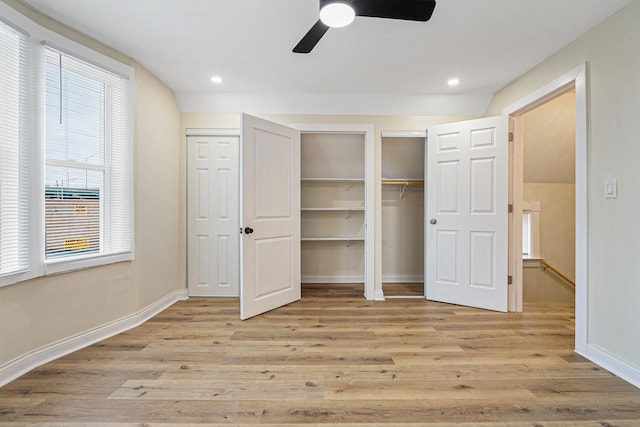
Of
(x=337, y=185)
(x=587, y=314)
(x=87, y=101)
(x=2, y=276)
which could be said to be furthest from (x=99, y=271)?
(x=587, y=314)

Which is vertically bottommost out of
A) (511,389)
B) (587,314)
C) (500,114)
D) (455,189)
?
(511,389)

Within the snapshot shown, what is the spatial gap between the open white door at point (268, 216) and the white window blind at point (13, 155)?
1.54 meters

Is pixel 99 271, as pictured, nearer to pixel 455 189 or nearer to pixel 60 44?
pixel 60 44

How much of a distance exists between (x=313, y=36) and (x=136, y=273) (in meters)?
2.61

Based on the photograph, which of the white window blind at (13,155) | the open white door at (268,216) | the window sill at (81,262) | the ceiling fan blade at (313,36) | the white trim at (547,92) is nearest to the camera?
the ceiling fan blade at (313,36)

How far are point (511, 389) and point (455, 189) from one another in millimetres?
2082

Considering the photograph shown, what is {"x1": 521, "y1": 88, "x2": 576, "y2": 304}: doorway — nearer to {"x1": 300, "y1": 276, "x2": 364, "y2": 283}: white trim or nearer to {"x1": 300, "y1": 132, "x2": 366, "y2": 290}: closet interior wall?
{"x1": 300, "y1": 132, "x2": 366, "y2": 290}: closet interior wall

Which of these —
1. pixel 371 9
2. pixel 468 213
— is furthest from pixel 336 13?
pixel 468 213

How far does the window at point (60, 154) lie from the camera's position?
6.27 feet

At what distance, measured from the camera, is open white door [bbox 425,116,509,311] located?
3090mm

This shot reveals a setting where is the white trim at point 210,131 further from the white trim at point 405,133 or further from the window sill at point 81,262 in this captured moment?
the white trim at point 405,133

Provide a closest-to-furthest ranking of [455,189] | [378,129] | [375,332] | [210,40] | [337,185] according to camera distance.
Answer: [210,40], [375,332], [455,189], [378,129], [337,185]

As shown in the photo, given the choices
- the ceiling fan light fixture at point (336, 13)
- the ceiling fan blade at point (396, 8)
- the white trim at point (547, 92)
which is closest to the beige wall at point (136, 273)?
the ceiling fan light fixture at point (336, 13)

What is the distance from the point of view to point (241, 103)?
350 cm
